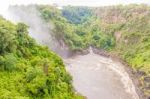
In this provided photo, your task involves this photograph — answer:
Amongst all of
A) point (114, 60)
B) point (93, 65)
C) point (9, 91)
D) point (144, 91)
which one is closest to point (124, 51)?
point (114, 60)

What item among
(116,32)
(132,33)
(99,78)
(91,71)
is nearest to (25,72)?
(99,78)

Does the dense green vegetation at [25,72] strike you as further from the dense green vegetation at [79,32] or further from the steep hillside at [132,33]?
the dense green vegetation at [79,32]

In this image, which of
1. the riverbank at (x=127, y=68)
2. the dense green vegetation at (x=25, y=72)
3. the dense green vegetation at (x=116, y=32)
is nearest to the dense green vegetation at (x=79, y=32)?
the dense green vegetation at (x=116, y=32)

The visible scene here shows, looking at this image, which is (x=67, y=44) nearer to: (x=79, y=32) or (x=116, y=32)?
(x=116, y=32)

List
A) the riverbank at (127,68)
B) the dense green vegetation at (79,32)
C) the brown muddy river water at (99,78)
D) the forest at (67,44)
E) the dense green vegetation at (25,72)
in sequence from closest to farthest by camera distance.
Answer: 1. the dense green vegetation at (25,72)
2. the forest at (67,44)
3. the brown muddy river water at (99,78)
4. the riverbank at (127,68)
5. the dense green vegetation at (79,32)

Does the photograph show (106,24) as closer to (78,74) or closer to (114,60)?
(114,60)

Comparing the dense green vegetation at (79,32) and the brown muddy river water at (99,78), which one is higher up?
the dense green vegetation at (79,32)
